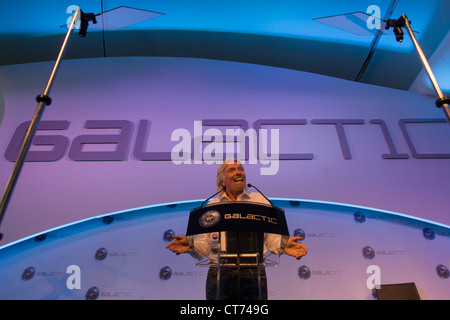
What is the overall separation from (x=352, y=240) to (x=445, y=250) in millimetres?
826

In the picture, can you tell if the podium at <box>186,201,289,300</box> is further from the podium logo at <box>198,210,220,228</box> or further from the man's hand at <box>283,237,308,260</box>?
the man's hand at <box>283,237,308,260</box>

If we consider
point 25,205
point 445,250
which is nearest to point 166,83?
point 25,205

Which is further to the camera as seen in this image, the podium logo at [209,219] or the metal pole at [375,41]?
the metal pole at [375,41]

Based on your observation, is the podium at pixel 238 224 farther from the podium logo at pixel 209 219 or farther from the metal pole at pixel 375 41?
the metal pole at pixel 375 41

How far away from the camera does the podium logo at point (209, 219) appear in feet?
4.14

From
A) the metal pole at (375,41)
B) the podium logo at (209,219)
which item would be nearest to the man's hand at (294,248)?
the podium logo at (209,219)

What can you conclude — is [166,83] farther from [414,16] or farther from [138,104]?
[414,16]

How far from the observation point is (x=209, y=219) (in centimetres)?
128

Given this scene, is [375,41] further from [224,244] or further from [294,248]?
[224,244]
